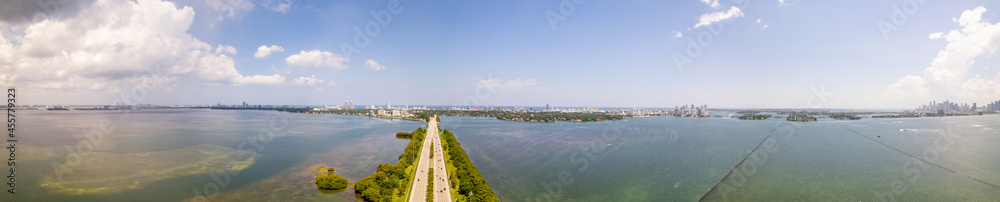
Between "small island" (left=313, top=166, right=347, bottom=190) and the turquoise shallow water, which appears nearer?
the turquoise shallow water

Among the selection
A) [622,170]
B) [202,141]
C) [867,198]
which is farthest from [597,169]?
[202,141]

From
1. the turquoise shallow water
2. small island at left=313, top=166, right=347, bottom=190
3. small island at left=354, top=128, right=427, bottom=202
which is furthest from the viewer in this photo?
small island at left=313, top=166, right=347, bottom=190

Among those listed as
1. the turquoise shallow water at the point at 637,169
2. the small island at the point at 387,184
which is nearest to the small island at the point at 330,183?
the turquoise shallow water at the point at 637,169

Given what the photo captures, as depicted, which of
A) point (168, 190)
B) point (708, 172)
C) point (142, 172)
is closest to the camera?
point (168, 190)

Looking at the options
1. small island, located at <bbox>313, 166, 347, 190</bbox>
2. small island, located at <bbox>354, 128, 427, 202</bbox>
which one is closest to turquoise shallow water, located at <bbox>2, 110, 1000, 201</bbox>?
small island, located at <bbox>313, 166, 347, 190</bbox>

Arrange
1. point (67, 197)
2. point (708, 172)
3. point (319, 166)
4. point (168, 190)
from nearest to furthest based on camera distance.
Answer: point (67, 197), point (168, 190), point (708, 172), point (319, 166)

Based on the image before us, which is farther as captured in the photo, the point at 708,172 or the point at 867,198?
the point at 708,172

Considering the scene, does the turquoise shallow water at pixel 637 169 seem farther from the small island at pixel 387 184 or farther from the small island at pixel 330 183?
the small island at pixel 387 184

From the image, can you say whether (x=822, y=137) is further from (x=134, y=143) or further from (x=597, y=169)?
(x=134, y=143)

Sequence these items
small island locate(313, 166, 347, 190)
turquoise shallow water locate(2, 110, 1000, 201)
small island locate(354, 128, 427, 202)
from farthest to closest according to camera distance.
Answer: small island locate(313, 166, 347, 190) < turquoise shallow water locate(2, 110, 1000, 201) < small island locate(354, 128, 427, 202)

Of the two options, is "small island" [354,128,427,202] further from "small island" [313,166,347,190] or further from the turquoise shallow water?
the turquoise shallow water

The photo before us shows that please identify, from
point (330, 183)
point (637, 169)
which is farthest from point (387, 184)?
point (637, 169)
